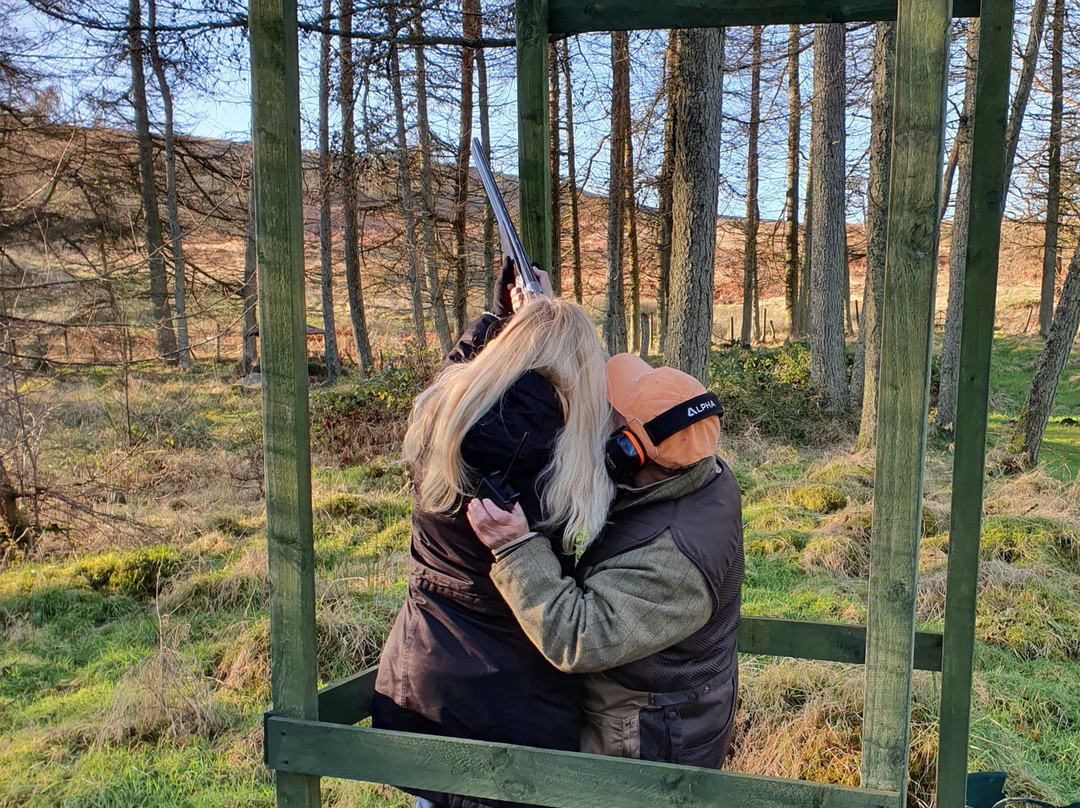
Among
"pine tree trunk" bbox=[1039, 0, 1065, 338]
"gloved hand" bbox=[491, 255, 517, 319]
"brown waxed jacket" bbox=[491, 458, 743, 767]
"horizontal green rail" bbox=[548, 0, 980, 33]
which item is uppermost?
"pine tree trunk" bbox=[1039, 0, 1065, 338]

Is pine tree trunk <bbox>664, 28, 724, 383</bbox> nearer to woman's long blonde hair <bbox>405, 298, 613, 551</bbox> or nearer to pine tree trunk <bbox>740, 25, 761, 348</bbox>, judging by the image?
woman's long blonde hair <bbox>405, 298, 613, 551</bbox>

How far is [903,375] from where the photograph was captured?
1.72 metres

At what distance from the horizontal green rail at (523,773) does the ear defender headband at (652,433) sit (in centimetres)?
66

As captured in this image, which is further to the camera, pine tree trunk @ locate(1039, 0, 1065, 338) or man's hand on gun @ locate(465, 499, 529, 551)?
pine tree trunk @ locate(1039, 0, 1065, 338)

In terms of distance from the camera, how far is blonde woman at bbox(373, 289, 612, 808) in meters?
2.01

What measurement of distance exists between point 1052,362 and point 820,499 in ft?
11.6

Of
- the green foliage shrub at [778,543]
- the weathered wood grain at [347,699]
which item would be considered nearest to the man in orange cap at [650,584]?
the weathered wood grain at [347,699]

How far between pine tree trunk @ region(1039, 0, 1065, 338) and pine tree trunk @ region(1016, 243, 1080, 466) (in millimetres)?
1901

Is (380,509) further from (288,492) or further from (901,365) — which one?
(901,365)

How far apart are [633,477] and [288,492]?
837 millimetres

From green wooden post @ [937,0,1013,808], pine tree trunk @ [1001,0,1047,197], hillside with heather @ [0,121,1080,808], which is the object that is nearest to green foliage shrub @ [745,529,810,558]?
hillside with heather @ [0,121,1080,808]

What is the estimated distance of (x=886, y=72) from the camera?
9484mm

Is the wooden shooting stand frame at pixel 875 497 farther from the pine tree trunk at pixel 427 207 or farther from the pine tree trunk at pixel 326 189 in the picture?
the pine tree trunk at pixel 326 189

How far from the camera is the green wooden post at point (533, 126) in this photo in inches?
115
